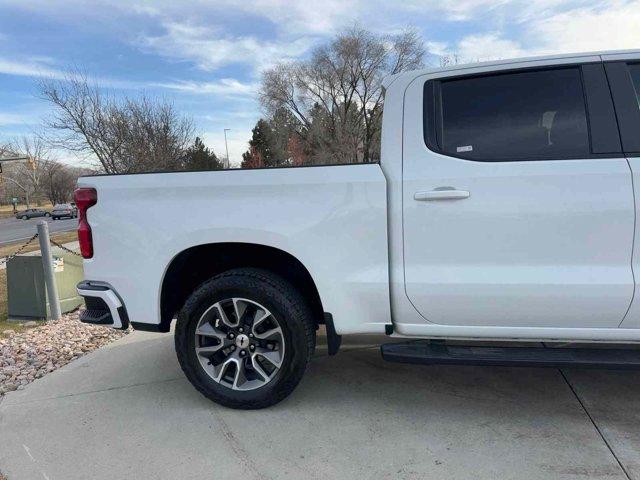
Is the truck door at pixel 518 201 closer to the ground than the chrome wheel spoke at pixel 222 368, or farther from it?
farther from it

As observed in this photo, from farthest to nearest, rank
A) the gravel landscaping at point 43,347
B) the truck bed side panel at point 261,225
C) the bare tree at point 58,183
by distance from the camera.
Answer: the bare tree at point 58,183 → the gravel landscaping at point 43,347 → the truck bed side panel at point 261,225

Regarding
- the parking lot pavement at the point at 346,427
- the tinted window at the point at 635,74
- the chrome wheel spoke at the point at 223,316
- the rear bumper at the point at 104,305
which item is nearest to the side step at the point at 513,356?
the parking lot pavement at the point at 346,427

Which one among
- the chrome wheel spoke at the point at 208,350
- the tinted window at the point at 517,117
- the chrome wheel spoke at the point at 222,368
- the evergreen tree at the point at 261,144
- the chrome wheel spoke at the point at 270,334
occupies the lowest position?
the chrome wheel spoke at the point at 222,368

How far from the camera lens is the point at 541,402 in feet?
9.98

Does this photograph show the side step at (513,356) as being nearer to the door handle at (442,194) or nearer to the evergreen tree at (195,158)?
the door handle at (442,194)

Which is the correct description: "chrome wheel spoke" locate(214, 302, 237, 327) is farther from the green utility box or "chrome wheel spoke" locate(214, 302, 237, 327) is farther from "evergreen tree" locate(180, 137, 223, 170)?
"evergreen tree" locate(180, 137, 223, 170)

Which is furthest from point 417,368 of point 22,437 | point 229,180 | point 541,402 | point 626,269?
point 22,437

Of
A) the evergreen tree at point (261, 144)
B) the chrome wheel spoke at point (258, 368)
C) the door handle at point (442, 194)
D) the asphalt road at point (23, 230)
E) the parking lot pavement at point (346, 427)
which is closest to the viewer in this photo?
the parking lot pavement at point (346, 427)

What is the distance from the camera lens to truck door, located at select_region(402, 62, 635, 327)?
249 cm

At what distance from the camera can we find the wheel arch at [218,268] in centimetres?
306

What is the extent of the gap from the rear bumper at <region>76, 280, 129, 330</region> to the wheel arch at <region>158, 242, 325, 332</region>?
261mm

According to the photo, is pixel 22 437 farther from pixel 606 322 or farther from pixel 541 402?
pixel 606 322

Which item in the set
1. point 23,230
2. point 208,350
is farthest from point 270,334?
point 23,230

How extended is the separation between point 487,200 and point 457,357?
893mm
